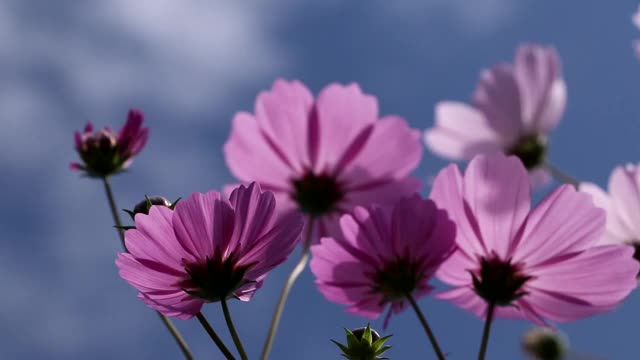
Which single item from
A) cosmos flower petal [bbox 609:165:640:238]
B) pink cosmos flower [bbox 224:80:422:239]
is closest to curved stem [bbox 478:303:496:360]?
cosmos flower petal [bbox 609:165:640:238]

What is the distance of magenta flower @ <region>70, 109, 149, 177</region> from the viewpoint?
3.99 feet

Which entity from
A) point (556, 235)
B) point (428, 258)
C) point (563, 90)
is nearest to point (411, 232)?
point (428, 258)

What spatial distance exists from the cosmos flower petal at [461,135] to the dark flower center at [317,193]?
0.14 m

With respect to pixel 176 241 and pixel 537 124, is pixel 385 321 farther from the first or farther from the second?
pixel 537 124

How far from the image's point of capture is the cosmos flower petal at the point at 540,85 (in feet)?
3.64

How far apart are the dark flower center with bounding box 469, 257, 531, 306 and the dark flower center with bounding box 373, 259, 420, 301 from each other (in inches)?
2.0

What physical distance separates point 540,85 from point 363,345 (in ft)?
1.55

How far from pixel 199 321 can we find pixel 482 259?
0.26 meters

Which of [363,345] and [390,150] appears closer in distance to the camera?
[363,345]

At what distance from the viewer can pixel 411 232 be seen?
728mm

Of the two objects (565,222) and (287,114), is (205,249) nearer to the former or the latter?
(565,222)

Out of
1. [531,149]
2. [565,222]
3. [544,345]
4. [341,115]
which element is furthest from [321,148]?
[544,345]

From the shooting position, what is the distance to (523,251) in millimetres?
780

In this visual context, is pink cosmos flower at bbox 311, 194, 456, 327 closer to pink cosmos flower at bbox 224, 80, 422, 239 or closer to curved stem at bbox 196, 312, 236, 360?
curved stem at bbox 196, 312, 236, 360
